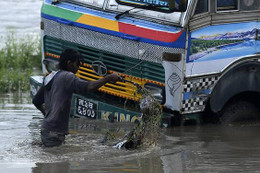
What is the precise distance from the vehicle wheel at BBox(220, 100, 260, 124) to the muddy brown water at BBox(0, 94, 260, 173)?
10 cm

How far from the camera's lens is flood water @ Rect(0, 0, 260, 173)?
19.4 ft

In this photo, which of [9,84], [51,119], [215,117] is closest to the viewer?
[51,119]

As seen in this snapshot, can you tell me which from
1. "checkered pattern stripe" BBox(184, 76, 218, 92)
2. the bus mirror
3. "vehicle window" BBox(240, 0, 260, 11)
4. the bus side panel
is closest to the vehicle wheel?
the bus side panel

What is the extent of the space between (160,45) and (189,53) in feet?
1.11

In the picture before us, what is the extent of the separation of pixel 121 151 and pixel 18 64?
17.8ft

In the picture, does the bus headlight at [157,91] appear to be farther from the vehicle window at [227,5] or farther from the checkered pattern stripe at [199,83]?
the vehicle window at [227,5]

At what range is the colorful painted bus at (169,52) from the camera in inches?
271

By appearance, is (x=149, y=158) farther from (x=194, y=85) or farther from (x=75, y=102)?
(x=75, y=102)

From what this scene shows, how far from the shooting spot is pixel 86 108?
7605mm

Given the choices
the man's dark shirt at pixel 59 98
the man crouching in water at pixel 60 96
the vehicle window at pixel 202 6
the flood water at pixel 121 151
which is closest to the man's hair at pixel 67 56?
the man crouching in water at pixel 60 96

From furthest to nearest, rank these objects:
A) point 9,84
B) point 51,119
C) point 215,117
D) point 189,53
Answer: point 9,84 < point 215,117 < point 189,53 < point 51,119

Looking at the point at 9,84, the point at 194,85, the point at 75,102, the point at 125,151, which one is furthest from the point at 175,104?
the point at 9,84

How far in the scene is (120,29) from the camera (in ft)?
23.7

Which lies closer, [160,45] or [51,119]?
[51,119]
